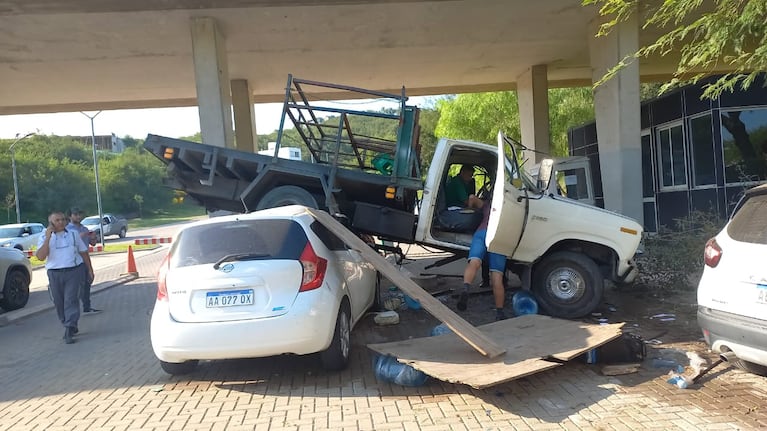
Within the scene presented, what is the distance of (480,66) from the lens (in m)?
17.0

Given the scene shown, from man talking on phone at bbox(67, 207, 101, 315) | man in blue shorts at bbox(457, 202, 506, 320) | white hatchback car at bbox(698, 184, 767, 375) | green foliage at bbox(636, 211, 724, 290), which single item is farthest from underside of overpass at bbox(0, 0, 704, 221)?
white hatchback car at bbox(698, 184, 767, 375)

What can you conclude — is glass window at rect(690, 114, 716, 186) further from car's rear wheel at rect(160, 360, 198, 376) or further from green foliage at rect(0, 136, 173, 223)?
green foliage at rect(0, 136, 173, 223)

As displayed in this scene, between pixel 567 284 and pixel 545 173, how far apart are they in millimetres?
1477

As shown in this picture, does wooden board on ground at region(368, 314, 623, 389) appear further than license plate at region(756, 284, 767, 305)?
Yes

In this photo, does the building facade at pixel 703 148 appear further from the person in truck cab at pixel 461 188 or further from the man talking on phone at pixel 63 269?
the man talking on phone at pixel 63 269

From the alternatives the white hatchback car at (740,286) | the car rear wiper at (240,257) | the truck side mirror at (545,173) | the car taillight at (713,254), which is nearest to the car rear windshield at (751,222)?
the white hatchback car at (740,286)

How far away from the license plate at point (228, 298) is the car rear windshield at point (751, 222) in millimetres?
4005

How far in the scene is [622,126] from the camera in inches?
483

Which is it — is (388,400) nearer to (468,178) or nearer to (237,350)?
(237,350)

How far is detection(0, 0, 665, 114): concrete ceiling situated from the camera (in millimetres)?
10961

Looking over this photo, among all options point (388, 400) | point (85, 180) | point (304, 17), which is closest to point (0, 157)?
point (85, 180)

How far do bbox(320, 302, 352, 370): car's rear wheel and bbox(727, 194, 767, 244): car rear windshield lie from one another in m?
3.42

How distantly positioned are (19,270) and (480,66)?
12798mm

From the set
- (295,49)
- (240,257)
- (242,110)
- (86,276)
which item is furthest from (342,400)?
(242,110)
